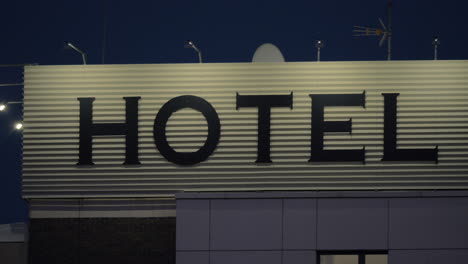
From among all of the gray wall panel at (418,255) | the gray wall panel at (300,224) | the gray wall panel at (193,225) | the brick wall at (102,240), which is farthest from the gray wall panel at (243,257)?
the gray wall panel at (418,255)

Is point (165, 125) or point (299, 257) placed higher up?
point (165, 125)

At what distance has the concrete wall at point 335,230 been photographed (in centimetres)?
1844

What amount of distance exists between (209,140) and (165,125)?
1275 millimetres

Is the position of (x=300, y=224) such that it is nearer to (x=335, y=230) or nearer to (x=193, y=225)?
(x=335, y=230)

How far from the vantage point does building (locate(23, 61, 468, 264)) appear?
19.6 metres

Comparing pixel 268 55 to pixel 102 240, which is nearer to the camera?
pixel 102 240

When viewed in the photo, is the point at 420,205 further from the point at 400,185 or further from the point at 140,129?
the point at 140,129


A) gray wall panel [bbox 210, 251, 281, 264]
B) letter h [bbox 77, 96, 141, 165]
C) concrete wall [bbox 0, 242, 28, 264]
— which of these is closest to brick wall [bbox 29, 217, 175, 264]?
concrete wall [bbox 0, 242, 28, 264]

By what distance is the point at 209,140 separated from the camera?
65.2 feet

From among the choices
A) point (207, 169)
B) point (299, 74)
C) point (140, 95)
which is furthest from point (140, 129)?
point (299, 74)

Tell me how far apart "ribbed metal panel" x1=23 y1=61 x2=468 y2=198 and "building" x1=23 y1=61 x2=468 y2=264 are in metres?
0.03

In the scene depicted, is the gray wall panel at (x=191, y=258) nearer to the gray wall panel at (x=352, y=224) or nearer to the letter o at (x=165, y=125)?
the letter o at (x=165, y=125)

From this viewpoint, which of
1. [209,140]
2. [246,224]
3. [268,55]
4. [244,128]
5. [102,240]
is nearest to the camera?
[246,224]

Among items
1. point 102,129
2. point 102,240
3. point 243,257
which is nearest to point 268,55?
point 102,129
